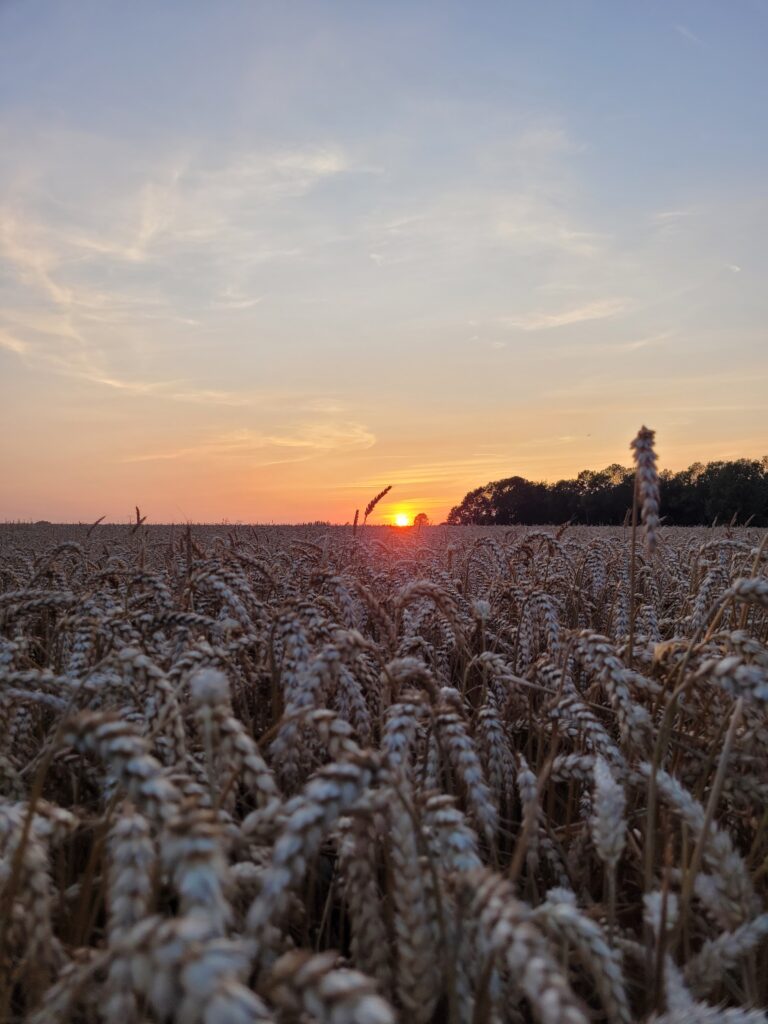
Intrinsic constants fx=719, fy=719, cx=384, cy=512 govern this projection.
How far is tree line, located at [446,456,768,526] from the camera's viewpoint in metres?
56.3

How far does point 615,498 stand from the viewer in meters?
57.1

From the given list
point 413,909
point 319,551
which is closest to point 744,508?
point 319,551

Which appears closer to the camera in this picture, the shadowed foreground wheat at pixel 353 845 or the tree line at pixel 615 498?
the shadowed foreground wheat at pixel 353 845

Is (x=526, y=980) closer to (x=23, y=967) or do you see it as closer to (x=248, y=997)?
(x=248, y=997)

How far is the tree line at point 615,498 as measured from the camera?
2218 inches

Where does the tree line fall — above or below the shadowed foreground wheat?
above

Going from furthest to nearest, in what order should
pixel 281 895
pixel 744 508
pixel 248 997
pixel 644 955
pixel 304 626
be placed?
pixel 744 508 → pixel 304 626 → pixel 644 955 → pixel 281 895 → pixel 248 997

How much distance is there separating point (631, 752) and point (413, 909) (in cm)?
152

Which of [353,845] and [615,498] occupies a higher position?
[615,498]

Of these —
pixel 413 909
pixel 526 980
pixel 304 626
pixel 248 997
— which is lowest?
pixel 413 909

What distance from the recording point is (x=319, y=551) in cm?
567

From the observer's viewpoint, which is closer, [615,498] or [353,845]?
[353,845]

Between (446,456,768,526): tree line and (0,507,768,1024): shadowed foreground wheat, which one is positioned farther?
(446,456,768,526): tree line

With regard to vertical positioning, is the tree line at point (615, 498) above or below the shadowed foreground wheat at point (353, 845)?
above
